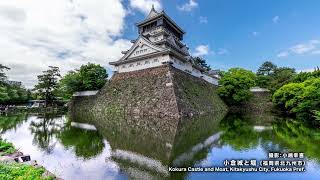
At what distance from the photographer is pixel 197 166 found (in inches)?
284

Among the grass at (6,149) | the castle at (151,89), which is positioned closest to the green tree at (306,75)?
the castle at (151,89)

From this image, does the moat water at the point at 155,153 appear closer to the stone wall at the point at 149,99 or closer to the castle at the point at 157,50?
the stone wall at the point at 149,99

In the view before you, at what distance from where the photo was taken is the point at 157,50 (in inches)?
1046

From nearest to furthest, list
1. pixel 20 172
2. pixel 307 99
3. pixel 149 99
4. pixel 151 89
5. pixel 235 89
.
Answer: pixel 20 172
pixel 307 99
pixel 149 99
pixel 151 89
pixel 235 89

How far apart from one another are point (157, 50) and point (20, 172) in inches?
882

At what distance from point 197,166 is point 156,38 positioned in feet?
90.6

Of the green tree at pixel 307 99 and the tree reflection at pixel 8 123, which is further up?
the green tree at pixel 307 99

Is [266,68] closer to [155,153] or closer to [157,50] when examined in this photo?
[157,50]

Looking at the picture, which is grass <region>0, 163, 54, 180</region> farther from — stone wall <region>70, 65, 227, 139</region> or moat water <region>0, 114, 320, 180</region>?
stone wall <region>70, 65, 227, 139</region>

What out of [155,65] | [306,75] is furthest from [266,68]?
[155,65]

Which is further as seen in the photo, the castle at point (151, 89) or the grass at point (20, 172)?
the castle at point (151, 89)

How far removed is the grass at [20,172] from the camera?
5.05 metres

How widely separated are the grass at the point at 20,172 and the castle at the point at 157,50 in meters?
21.1

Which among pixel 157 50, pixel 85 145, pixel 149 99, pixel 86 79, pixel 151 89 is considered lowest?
pixel 85 145
